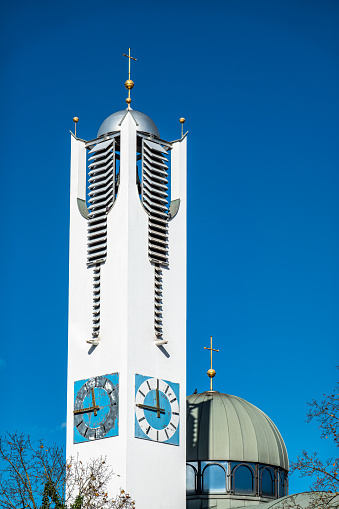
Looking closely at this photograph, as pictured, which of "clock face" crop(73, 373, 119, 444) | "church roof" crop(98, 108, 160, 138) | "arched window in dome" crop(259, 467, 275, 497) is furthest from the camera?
"arched window in dome" crop(259, 467, 275, 497)

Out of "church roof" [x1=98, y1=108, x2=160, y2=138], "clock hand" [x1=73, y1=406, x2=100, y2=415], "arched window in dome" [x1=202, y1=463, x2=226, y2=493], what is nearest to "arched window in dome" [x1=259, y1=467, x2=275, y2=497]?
"arched window in dome" [x1=202, y1=463, x2=226, y2=493]

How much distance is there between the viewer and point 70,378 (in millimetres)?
49469

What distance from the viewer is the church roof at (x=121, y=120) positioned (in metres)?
50.7

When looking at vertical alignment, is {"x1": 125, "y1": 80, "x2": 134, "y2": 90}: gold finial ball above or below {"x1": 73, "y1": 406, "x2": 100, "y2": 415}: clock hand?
above

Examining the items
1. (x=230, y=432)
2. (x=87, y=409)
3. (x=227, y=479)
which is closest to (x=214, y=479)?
(x=227, y=479)

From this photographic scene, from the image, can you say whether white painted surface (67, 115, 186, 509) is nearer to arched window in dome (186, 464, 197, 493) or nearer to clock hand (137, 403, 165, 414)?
clock hand (137, 403, 165, 414)

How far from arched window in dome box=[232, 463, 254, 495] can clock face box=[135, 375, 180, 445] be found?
4771 mm

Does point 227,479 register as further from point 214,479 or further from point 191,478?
point 191,478

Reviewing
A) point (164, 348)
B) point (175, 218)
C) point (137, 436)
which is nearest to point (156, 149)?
point (175, 218)

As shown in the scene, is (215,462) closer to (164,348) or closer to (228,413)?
(228,413)

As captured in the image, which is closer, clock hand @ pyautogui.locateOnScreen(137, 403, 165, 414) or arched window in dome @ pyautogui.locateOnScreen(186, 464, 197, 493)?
clock hand @ pyautogui.locateOnScreen(137, 403, 165, 414)

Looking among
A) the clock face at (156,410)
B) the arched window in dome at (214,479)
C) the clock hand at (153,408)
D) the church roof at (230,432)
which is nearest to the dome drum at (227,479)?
the arched window in dome at (214,479)

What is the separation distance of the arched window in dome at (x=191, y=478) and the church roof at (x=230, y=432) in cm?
38

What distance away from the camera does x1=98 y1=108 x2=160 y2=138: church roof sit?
50719mm
